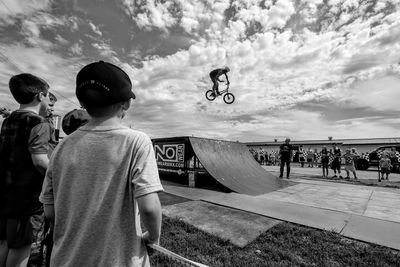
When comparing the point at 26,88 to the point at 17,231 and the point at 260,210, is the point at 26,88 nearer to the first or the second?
the point at 17,231

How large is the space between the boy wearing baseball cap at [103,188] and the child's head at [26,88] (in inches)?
46.6

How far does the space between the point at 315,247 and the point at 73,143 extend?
10.9 feet

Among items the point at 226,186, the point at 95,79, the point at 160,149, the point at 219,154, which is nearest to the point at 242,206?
the point at 226,186

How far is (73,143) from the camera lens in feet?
3.57

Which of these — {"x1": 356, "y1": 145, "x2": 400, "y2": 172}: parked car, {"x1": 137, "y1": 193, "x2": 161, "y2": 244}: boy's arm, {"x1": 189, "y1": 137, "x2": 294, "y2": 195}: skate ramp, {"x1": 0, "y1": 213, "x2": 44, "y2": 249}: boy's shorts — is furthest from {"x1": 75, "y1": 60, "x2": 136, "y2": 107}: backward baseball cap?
{"x1": 356, "y1": 145, "x2": 400, "y2": 172}: parked car

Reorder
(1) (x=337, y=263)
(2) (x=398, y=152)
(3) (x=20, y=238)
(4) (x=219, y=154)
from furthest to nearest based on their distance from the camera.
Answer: (2) (x=398, y=152) < (4) (x=219, y=154) < (1) (x=337, y=263) < (3) (x=20, y=238)

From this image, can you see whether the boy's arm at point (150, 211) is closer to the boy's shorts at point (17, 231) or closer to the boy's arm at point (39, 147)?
the boy's arm at point (39, 147)

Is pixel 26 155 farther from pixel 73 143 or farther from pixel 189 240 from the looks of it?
pixel 189 240

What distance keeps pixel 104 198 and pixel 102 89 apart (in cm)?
52

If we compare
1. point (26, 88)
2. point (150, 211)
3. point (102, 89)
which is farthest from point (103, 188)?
point (26, 88)

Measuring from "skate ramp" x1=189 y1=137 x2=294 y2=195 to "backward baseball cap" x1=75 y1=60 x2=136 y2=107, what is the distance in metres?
5.88

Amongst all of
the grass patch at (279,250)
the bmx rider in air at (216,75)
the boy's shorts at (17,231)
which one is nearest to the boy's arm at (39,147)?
the boy's shorts at (17,231)

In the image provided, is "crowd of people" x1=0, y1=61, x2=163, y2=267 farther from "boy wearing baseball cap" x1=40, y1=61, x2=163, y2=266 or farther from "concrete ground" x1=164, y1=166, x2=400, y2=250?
"concrete ground" x1=164, y1=166, x2=400, y2=250

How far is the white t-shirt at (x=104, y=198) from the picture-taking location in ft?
3.32
